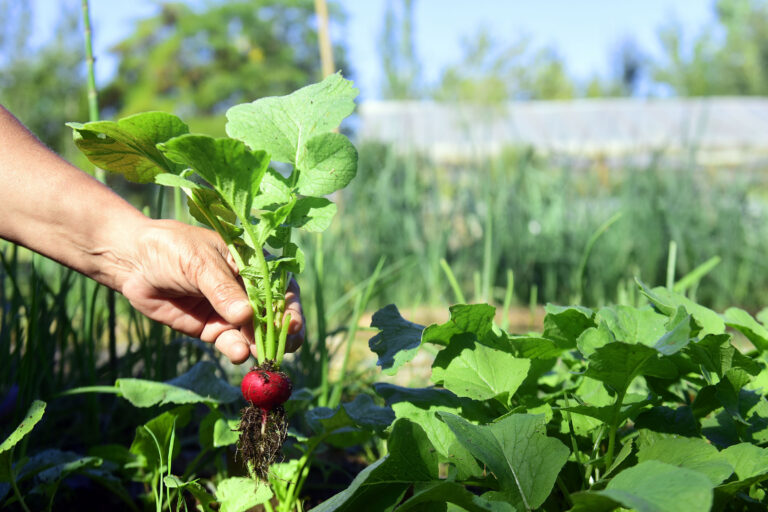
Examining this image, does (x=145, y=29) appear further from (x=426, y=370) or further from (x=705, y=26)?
(x=705, y=26)

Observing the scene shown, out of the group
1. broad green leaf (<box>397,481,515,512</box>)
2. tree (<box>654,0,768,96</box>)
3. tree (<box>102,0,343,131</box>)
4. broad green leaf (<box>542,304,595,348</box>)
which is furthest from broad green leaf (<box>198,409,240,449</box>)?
tree (<box>654,0,768,96</box>)

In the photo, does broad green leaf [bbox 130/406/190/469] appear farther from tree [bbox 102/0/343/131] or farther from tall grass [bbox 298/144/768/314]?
tree [bbox 102/0/343/131]

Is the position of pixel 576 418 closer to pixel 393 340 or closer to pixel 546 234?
pixel 393 340

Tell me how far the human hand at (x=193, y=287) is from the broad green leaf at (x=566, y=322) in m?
0.36

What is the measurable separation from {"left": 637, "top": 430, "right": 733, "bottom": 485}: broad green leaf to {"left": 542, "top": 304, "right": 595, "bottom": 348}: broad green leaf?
0.19 metres

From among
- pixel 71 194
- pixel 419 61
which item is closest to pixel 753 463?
pixel 71 194

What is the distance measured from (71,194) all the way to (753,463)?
976 mm

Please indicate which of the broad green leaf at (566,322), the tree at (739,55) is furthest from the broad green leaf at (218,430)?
the tree at (739,55)

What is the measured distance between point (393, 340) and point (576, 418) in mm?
286

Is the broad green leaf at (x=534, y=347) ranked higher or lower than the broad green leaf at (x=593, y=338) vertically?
Result: lower

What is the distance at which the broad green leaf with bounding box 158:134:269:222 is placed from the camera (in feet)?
2.25

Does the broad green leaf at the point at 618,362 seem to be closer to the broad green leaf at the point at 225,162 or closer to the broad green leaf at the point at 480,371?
the broad green leaf at the point at 480,371

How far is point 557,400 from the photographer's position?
1.03m

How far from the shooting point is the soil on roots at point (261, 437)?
838 mm
